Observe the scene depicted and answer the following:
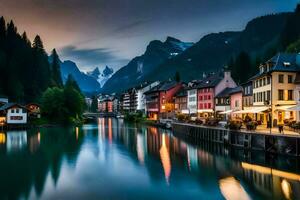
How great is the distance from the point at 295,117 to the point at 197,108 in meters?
54.3

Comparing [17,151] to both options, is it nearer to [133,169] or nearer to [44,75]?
[133,169]

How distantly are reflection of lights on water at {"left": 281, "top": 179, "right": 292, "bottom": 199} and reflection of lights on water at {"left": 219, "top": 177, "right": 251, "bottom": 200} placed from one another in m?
3.10

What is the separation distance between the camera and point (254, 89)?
67375mm

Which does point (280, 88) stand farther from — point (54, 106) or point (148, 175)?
point (54, 106)

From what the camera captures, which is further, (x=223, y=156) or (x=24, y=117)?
(x=24, y=117)

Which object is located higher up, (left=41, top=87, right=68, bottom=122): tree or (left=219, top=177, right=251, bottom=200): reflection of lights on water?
(left=41, top=87, right=68, bottom=122): tree

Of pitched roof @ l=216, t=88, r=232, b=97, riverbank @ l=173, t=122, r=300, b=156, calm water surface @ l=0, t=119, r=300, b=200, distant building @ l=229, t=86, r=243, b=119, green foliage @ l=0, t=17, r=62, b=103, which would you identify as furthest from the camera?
green foliage @ l=0, t=17, r=62, b=103

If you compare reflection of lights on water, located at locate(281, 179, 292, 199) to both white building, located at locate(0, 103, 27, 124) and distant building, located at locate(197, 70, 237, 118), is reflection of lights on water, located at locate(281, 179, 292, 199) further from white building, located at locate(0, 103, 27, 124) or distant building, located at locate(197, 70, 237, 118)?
white building, located at locate(0, 103, 27, 124)

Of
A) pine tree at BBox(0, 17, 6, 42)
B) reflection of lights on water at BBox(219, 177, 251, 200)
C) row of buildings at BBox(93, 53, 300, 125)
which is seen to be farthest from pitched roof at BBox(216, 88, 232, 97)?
pine tree at BBox(0, 17, 6, 42)

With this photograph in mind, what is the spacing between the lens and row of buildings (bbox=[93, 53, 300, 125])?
56562 mm

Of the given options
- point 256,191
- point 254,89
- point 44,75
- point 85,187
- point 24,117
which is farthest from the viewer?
point 44,75

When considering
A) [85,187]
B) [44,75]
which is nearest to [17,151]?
[85,187]

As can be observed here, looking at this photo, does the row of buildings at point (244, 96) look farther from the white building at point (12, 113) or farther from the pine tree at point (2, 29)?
the pine tree at point (2, 29)

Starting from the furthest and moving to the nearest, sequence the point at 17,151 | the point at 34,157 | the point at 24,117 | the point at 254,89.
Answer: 1. the point at 24,117
2. the point at 254,89
3. the point at 17,151
4. the point at 34,157
